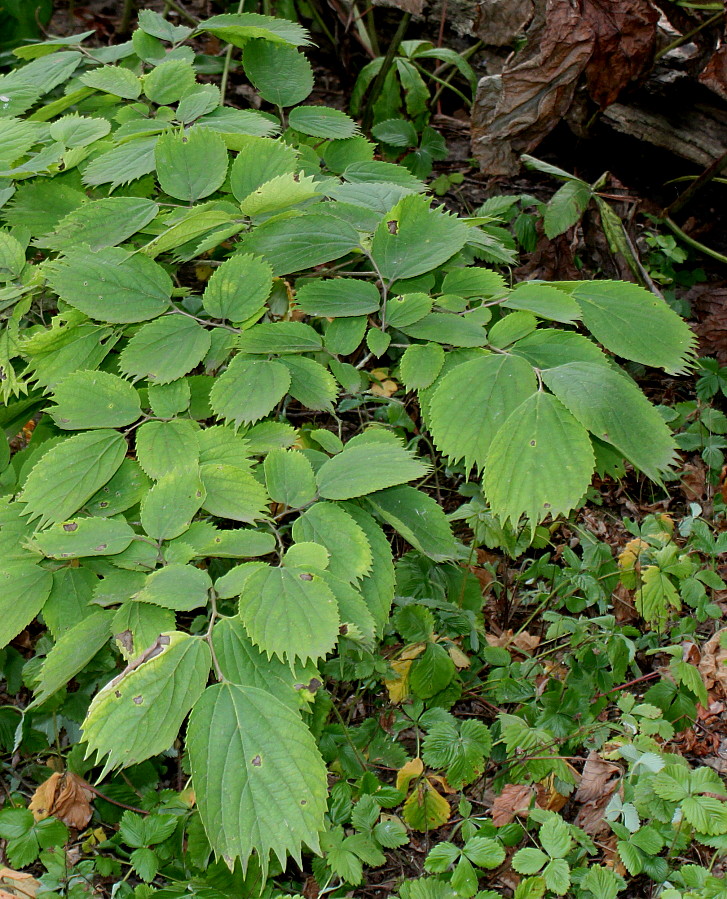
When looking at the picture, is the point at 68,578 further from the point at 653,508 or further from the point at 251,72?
the point at 653,508

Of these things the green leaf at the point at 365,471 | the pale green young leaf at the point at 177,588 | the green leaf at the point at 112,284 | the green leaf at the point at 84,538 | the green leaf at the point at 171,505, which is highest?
the green leaf at the point at 112,284

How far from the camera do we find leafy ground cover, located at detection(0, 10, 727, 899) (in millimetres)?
924

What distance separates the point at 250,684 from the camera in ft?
2.85

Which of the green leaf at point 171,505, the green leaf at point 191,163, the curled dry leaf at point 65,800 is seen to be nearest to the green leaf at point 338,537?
the green leaf at point 171,505

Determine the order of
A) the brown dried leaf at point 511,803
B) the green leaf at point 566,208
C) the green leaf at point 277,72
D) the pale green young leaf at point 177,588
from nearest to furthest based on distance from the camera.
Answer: the pale green young leaf at point 177,588 < the green leaf at point 277,72 < the brown dried leaf at point 511,803 < the green leaf at point 566,208

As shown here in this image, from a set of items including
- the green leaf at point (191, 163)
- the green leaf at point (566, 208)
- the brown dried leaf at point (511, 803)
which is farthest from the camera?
the green leaf at point (566, 208)

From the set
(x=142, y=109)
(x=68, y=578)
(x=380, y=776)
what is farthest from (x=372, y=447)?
(x=380, y=776)

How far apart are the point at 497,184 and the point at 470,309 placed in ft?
8.19

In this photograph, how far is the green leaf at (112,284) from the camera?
114 cm

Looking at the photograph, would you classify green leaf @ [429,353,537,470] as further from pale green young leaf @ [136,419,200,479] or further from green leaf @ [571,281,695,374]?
pale green young leaf @ [136,419,200,479]

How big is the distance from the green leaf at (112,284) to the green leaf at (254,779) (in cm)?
60

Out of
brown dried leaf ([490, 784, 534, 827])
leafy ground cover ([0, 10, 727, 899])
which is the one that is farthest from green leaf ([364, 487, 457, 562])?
brown dried leaf ([490, 784, 534, 827])

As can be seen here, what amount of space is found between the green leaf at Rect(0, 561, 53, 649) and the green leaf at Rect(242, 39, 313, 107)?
106 centimetres

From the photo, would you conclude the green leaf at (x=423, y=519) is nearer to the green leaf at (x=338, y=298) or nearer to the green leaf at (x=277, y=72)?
the green leaf at (x=338, y=298)
